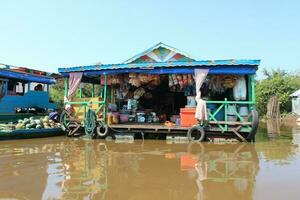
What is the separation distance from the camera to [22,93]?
1739cm

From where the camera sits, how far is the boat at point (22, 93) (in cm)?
1509

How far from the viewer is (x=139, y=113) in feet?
46.5

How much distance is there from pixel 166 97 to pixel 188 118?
429 centimetres

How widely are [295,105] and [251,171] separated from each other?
27.5 metres

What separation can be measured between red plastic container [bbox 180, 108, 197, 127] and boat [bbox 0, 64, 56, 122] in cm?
832

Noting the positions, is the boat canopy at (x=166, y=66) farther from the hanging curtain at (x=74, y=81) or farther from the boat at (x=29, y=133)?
the boat at (x=29, y=133)

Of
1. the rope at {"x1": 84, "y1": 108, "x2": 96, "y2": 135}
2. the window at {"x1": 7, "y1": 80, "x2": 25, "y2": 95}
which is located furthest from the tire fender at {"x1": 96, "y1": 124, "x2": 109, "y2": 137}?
the window at {"x1": 7, "y1": 80, "x2": 25, "y2": 95}

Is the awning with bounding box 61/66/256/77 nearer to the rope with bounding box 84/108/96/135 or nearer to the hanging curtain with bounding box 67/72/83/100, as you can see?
the hanging curtain with bounding box 67/72/83/100

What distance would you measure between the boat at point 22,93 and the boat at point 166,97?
3271 mm

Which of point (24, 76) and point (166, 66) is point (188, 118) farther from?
point (24, 76)

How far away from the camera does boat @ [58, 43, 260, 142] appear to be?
11531 millimetres

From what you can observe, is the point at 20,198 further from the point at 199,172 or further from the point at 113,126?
the point at 113,126

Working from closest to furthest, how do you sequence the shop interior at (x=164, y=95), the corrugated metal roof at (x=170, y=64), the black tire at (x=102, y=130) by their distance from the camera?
the corrugated metal roof at (x=170, y=64)
the shop interior at (x=164, y=95)
the black tire at (x=102, y=130)

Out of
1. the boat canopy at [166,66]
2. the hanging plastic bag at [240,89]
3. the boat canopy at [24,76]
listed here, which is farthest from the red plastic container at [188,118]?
the boat canopy at [24,76]
